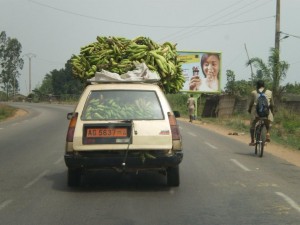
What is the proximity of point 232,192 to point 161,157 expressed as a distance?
1325 millimetres

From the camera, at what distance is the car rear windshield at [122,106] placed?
27.0 feet

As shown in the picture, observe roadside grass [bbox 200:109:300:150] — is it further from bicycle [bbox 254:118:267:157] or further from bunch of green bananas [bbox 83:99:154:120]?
bunch of green bananas [bbox 83:99:154:120]

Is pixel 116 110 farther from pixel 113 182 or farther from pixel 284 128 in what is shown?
pixel 284 128

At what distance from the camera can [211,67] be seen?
4631 cm

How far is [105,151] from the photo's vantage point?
26.2ft

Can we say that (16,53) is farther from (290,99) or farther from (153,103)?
(153,103)

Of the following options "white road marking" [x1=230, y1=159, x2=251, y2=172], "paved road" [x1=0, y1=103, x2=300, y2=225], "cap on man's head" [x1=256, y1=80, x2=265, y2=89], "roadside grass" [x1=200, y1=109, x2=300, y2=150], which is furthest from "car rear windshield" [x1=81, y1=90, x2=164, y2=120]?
"roadside grass" [x1=200, y1=109, x2=300, y2=150]

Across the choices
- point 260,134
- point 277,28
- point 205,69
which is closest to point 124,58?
point 260,134

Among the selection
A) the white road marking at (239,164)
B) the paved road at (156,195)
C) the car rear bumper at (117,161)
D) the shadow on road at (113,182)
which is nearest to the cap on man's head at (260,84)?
the paved road at (156,195)

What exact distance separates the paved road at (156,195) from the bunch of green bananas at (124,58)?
1925 mm

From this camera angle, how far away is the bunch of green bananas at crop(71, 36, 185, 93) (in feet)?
33.3

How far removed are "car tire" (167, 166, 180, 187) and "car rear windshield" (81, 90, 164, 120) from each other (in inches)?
35.4

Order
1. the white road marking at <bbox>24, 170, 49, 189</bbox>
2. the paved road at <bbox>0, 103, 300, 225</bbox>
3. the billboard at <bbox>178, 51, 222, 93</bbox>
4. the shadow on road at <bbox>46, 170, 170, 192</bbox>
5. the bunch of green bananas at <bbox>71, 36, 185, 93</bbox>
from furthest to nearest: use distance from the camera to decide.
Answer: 1. the billboard at <bbox>178, 51, 222, 93</bbox>
2. the bunch of green bananas at <bbox>71, 36, 185, 93</bbox>
3. the white road marking at <bbox>24, 170, 49, 189</bbox>
4. the shadow on road at <bbox>46, 170, 170, 192</bbox>
5. the paved road at <bbox>0, 103, 300, 225</bbox>

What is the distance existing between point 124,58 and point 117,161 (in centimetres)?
295
